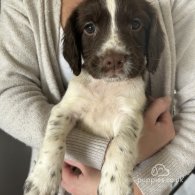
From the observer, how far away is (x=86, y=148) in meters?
1.61

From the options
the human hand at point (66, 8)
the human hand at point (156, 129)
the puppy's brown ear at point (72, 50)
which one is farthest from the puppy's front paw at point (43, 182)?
the human hand at point (66, 8)

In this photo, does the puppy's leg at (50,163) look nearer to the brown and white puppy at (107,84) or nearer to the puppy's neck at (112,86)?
the brown and white puppy at (107,84)

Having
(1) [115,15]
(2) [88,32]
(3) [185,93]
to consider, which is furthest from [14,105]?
(3) [185,93]

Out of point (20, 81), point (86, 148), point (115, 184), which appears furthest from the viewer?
point (20, 81)

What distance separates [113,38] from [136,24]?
6.8 inches

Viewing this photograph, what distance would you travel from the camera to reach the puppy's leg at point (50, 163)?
1463mm

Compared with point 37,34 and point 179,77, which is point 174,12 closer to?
point 179,77

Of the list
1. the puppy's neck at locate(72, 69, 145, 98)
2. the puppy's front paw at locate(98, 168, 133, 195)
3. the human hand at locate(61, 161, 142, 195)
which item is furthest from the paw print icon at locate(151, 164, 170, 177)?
the puppy's neck at locate(72, 69, 145, 98)

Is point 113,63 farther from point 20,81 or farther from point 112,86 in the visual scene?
point 20,81

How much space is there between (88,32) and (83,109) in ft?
1.20

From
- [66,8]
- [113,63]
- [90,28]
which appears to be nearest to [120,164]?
[113,63]

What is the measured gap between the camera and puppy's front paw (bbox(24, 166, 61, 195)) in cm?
146

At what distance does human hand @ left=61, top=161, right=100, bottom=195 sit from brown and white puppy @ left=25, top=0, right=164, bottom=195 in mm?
174

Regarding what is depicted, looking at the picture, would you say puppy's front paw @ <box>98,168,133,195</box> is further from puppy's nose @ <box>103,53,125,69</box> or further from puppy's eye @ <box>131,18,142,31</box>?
puppy's eye @ <box>131,18,142,31</box>
